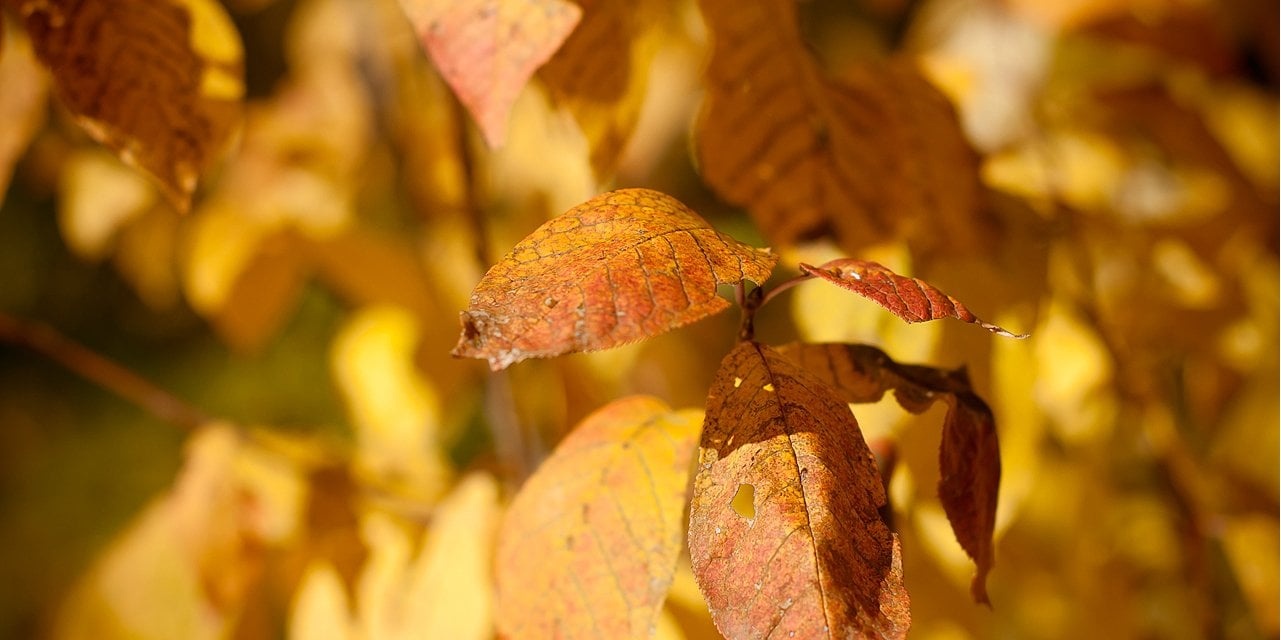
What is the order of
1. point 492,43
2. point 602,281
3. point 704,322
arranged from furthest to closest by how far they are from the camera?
point 704,322
point 492,43
point 602,281

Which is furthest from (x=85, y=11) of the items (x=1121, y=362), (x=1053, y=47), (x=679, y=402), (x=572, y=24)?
(x=1053, y=47)

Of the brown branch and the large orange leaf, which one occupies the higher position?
the large orange leaf

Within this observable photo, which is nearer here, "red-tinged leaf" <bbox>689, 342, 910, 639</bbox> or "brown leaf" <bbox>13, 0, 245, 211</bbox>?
"red-tinged leaf" <bbox>689, 342, 910, 639</bbox>

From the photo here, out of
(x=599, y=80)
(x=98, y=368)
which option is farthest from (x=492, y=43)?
(x=98, y=368)

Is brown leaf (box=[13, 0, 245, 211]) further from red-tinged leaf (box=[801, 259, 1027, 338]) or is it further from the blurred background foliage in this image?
red-tinged leaf (box=[801, 259, 1027, 338])

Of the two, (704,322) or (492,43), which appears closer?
(492,43)

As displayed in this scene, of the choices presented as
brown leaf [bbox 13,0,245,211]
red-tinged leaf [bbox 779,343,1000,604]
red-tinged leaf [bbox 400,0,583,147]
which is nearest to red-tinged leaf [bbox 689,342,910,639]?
red-tinged leaf [bbox 779,343,1000,604]

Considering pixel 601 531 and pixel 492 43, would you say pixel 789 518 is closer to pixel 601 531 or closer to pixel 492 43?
pixel 601 531

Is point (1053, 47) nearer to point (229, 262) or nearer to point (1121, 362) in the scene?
point (1121, 362)
